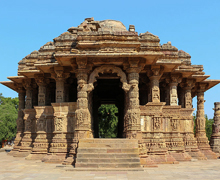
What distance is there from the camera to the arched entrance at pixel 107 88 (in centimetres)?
1124

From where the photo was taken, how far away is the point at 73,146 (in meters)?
10.9

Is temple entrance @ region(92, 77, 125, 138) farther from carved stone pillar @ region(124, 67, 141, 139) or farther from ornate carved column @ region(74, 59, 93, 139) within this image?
ornate carved column @ region(74, 59, 93, 139)

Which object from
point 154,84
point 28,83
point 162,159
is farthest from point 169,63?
point 28,83

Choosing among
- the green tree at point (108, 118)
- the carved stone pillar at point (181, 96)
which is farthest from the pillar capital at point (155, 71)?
the green tree at point (108, 118)

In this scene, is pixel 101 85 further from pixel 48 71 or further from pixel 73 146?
pixel 73 146

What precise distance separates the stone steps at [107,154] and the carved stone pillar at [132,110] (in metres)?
0.66

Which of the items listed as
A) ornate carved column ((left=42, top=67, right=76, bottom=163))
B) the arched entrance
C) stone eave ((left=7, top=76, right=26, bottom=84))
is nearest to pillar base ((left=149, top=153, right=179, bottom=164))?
the arched entrance

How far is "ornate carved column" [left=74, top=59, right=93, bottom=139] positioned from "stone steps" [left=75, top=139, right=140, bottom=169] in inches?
27.8

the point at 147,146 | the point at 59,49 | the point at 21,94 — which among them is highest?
the point at 59,49

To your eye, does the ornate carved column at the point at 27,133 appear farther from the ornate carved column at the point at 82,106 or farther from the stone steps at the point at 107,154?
the stone steps at the point at 107,154

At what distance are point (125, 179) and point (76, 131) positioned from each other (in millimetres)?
3750

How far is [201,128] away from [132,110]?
6.82 metres

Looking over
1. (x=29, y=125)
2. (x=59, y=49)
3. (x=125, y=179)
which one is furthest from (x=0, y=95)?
(x=125, y=179)

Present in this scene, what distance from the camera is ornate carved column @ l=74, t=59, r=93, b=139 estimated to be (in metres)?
10.9
